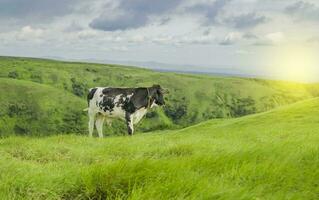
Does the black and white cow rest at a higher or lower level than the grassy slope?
lower

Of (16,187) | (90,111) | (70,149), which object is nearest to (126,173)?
(16,187)

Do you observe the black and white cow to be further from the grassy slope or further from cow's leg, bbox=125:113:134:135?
the grassy slope

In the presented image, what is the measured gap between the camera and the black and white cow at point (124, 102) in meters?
31.9

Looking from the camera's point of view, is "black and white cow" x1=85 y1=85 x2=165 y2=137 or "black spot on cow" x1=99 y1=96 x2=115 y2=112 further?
"black spot on cow" x1=99 y1=96 x2=115 y2=112

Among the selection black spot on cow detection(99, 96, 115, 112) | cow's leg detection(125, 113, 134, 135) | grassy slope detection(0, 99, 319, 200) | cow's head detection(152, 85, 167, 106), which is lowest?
cow's leg detection(125, 113, 134, 135)

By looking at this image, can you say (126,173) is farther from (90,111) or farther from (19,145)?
(90,111)

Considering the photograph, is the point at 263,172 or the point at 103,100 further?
the point at 103,100

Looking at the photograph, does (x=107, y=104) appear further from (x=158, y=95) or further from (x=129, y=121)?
(x=158, y=95)

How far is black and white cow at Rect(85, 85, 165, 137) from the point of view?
3189 cm

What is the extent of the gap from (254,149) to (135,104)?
22116 millimetres

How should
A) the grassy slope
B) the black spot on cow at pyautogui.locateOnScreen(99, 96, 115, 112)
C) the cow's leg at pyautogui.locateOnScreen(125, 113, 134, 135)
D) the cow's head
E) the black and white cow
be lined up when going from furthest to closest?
the cow's head < the black spot on cow at pyautogui.locateOnScreen(99, 96, 115, 112) < the black and white cow < the cow's leg at pyautogui.locateOnScreen(125, 113, 134, 135) < the grassy slope

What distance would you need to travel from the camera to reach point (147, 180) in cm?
684

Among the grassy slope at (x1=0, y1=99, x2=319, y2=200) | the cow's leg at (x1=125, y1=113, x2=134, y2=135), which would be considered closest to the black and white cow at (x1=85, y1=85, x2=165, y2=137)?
the cow's leg at (x1=125, y1=113, x2=134, y2=135)

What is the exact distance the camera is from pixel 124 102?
105 feet
